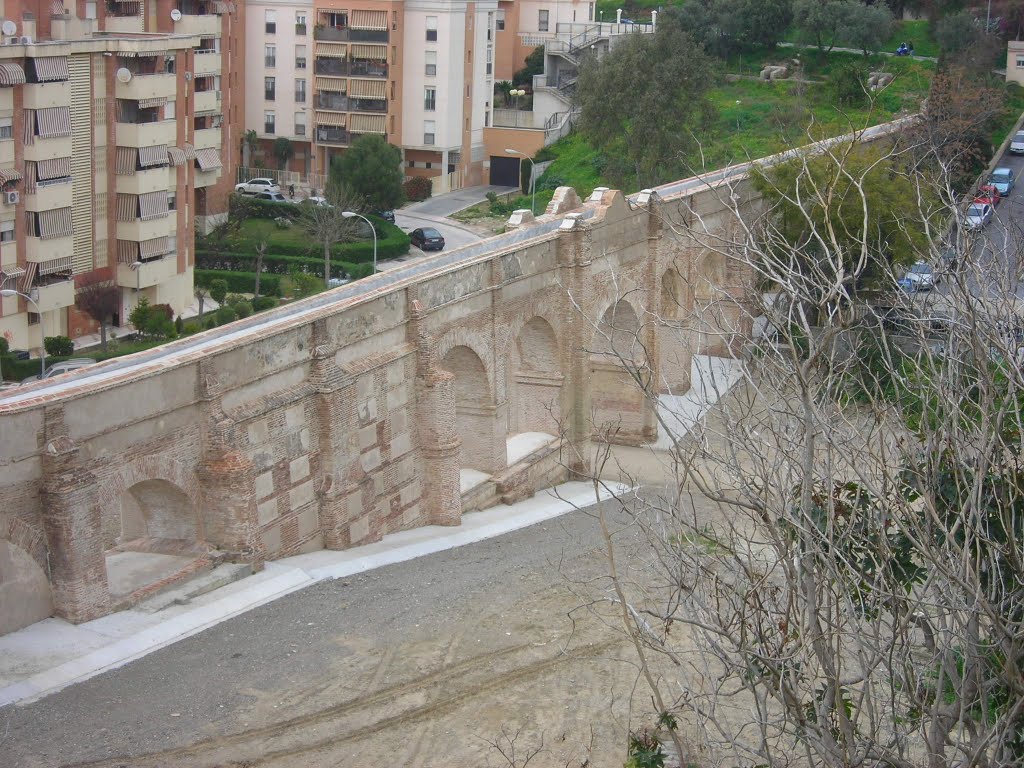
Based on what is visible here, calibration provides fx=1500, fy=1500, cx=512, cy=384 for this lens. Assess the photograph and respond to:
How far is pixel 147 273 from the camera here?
46.3 m

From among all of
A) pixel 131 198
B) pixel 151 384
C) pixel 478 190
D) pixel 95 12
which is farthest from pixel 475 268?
pixel 478 190

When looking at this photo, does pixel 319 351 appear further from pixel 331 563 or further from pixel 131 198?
pixel 131 198

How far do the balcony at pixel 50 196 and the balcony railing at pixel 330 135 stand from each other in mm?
24385

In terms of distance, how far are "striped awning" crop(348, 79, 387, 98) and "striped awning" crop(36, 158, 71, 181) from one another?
24568 millimetres

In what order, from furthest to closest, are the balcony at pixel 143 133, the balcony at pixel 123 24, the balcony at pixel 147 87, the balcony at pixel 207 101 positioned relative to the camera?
the balcony at pixel 207 101 → the balcony at pixel 123 24 → the balcony at pixel 143 133 → the balcony at pixel 147 87

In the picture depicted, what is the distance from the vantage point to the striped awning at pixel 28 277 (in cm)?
4147

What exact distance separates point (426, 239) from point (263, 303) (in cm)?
1047

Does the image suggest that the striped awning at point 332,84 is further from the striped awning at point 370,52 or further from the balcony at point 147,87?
the balcony at point 147,87

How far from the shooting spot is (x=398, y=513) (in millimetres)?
24484

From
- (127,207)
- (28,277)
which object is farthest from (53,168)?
(127,207)

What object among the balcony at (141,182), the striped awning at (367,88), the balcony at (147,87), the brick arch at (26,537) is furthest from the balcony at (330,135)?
the brick arch at (26,537)

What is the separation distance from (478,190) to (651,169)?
1586 cm

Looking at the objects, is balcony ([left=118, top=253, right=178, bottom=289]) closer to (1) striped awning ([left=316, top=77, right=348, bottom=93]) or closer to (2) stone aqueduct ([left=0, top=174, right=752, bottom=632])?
(2) stone aqueduct ([left=0, top=174, right=752, bottom=632])

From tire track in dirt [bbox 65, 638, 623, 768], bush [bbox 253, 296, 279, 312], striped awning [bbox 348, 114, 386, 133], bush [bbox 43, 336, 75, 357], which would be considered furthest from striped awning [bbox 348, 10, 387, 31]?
tire track in dirt [bbox 65, 638, 623, 768]
